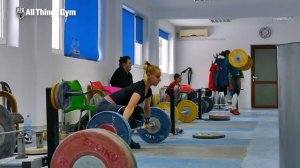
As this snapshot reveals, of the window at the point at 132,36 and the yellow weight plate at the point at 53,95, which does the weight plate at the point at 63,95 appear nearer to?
the yellow weight plate at the point at 53,95

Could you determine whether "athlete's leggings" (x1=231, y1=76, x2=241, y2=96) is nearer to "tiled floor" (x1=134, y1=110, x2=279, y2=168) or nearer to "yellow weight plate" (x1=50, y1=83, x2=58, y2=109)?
"tiled floor" (x1=134, y1=110, x2=279, y2=168)

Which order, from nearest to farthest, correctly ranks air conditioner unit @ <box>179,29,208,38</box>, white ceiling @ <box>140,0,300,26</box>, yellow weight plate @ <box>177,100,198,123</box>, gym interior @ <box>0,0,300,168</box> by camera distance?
1. gym interior @ <box>0,0,300,168</box>
2. yellow weight plate @ <box>177,100,198,123</box>
3. white ceiling @ <box>140,0,300,26</box>
4. air conditioner unit @ <box>179,29,208,38</box>

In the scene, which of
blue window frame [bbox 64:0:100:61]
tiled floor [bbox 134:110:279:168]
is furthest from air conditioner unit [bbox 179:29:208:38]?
tiled floor [bbox 134:110:279:168]

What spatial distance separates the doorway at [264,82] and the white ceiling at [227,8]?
2944 mm

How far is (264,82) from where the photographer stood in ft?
40.5

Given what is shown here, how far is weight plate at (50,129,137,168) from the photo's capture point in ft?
6.19

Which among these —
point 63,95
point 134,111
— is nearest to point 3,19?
point 134,111

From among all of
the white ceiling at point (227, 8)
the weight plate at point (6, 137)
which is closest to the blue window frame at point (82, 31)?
the white ceiling at point (227, 8)

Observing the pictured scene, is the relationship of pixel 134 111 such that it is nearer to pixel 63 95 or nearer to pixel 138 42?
pixel 63 95

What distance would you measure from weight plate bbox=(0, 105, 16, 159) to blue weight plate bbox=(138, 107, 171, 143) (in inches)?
76.6

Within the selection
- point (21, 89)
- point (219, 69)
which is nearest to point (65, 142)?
point (21, 89)

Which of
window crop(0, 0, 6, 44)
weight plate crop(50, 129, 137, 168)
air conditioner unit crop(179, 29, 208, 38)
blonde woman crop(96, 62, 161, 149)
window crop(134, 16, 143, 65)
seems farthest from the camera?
air conditioner unit crop(179, 29, 208, 38)

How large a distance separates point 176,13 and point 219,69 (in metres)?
1.89

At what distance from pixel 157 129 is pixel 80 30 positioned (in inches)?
98.5
